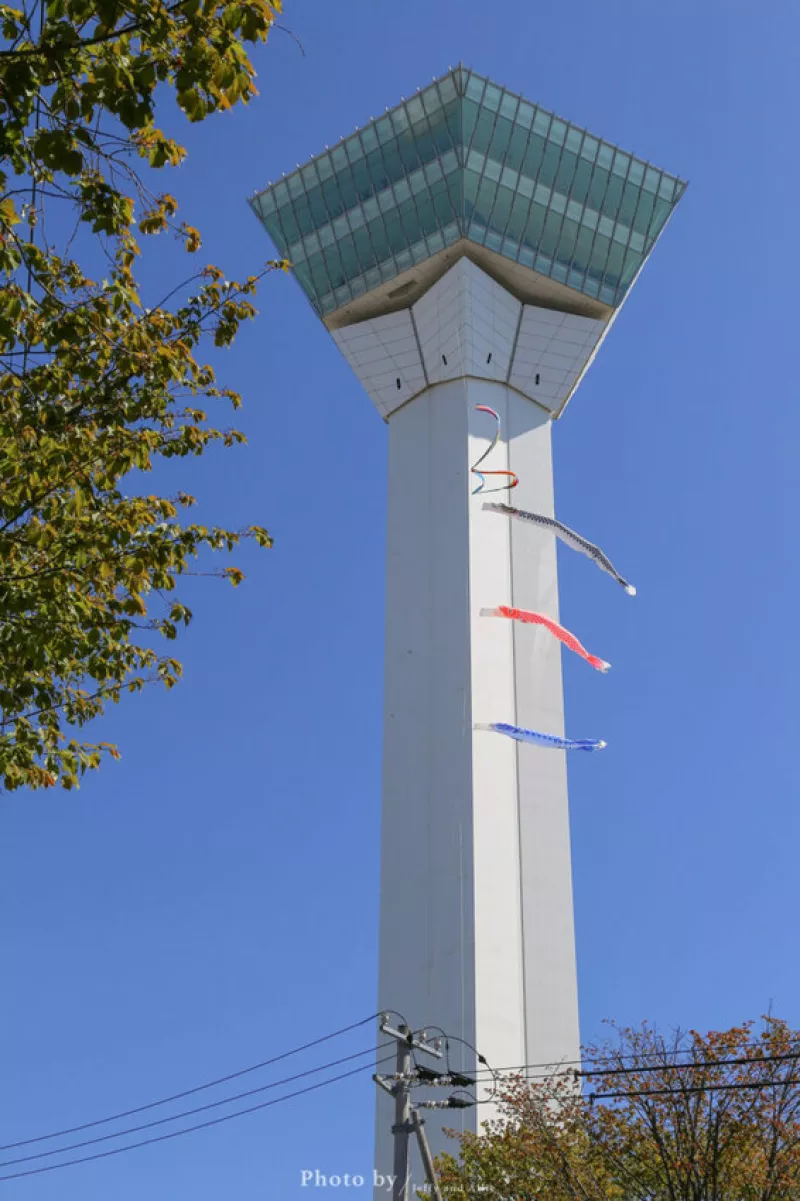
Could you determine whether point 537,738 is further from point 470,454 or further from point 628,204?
point 628,204

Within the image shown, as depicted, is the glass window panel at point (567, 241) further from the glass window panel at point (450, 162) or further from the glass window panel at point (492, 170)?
the glass window panel at point (450, 162)

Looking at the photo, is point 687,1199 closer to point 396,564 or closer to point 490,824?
point 490,824

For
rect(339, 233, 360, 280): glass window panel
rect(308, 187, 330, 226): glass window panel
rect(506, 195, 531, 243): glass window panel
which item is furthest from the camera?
rect(308, 187, 330, 226): glass window panel

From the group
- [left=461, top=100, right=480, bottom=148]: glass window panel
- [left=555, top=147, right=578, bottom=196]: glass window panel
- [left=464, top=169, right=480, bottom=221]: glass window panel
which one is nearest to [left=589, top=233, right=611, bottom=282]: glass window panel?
[left=555, top=147, right=578, bottom=196]: glass window panel

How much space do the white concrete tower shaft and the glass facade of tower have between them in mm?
2288

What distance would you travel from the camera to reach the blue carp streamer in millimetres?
48344

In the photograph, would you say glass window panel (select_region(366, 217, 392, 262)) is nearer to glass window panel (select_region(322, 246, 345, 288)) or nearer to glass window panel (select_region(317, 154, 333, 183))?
glass window panel (select_region(322, 246, 345, 288))

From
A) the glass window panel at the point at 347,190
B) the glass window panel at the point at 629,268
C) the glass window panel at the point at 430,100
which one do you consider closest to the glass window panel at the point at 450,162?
the glass window panel at the point at 430,100

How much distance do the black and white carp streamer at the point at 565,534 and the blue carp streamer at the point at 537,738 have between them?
8.52 m

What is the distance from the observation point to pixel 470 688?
48812mm

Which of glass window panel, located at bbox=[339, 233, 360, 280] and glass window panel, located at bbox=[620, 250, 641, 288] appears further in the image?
glass window panel, located at bbox=[620, 250, 641, 288]

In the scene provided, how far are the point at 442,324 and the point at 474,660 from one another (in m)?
16.2

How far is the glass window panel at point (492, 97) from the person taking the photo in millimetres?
56188

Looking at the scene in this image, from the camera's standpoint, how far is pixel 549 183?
57812mm
